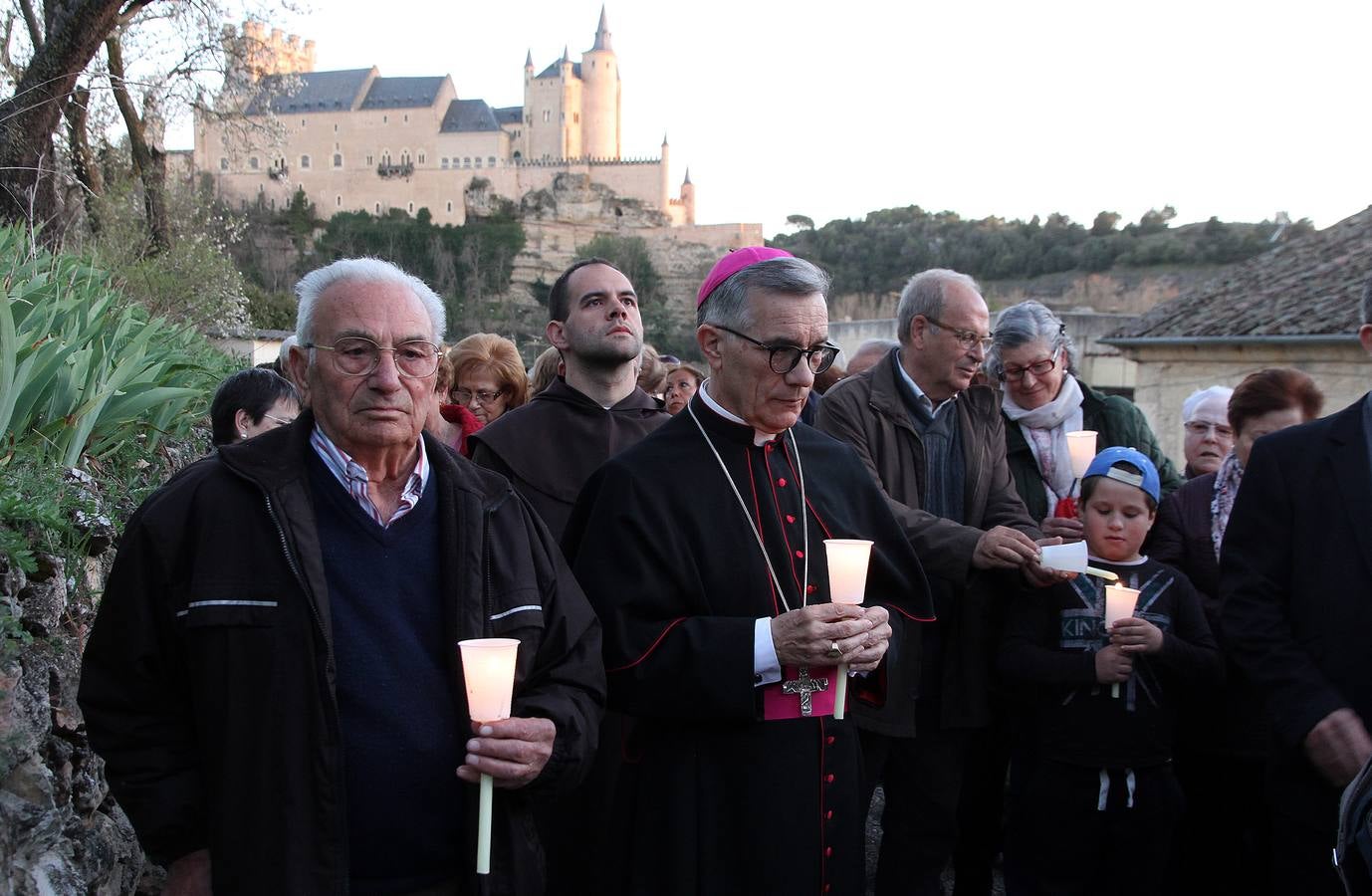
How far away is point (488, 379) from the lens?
19.0 feet

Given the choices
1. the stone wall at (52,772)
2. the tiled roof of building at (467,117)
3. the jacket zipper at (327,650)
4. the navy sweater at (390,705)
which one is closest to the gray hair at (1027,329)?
the navy sweater at (390,705)

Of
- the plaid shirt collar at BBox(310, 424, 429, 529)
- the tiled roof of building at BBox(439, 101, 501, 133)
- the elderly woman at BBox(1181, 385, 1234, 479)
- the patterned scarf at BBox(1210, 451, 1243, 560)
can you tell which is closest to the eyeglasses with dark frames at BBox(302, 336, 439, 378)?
the plaid shirt collar at BBox(310, 424, 429, 529)

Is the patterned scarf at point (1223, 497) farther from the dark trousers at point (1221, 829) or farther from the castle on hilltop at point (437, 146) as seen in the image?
the castle on hilltop at point (437, 146)

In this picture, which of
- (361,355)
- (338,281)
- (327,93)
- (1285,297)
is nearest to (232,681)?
(361,355)

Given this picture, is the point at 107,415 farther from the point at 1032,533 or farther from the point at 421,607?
the point at 1032,533

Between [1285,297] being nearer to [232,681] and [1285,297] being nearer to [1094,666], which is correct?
[1094,666]

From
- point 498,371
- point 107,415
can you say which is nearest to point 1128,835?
point 498,371

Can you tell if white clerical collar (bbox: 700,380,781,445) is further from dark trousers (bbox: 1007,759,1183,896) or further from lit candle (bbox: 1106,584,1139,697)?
dark trousers (bbox: 1007,759,1183,896)

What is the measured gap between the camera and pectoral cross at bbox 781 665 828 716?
2740 millimetres

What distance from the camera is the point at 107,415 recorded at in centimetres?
433

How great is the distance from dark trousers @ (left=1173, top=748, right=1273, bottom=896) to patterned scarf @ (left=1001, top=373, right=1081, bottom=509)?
118 centimetres

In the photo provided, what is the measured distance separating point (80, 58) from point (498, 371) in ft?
22.0

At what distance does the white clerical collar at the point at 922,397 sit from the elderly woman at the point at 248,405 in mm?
2281

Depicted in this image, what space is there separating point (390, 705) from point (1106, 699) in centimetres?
266
